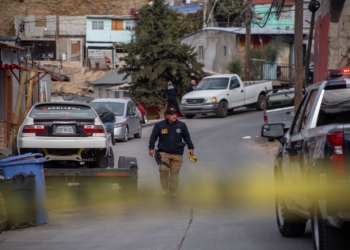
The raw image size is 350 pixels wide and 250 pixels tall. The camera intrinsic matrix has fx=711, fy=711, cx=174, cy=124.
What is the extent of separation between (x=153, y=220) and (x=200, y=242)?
2.25 m

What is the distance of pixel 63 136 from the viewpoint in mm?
13984

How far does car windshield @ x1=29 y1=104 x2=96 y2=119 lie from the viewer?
46.7ft

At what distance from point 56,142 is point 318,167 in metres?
8.13

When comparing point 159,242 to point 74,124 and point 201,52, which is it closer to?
point 74,124

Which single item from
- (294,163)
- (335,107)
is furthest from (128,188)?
(335,107)

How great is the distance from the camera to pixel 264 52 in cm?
4909

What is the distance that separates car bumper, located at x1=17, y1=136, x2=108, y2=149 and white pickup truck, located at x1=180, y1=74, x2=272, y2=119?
20.3 meters

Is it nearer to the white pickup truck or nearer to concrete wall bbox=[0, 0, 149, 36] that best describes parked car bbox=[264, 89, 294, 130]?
the white pickup truck

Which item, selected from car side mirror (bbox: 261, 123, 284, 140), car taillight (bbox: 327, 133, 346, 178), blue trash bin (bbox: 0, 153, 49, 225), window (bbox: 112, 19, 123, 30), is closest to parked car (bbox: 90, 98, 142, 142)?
blue trash bin (bbox: 0, 153, 49, 225)

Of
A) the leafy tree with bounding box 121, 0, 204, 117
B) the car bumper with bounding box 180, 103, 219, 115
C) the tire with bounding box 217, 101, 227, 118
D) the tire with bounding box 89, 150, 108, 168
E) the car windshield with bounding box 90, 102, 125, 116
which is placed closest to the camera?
the tire with bounding box 89, 150, 108, 168

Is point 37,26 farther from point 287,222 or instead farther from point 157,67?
point 287,222

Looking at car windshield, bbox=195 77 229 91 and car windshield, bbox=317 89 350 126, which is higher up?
car windshield, bbox=317 89 350 126

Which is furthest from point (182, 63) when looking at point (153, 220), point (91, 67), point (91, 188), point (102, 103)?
point (91, 67)

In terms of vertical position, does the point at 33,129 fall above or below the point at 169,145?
above
